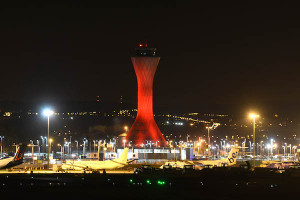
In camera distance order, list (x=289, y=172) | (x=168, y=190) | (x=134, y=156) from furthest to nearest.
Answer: (x=134, y=156)
(x=289, y=172)
(x=168, y=190)

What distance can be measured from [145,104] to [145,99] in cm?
105

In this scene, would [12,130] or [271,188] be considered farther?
[12,130]

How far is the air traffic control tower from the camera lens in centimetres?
12488

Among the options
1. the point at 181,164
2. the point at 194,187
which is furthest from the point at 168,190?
the point at 181,164

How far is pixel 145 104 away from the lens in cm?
12738

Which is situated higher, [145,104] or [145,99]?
[145,99]

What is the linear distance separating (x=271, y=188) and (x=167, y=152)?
3085 inches

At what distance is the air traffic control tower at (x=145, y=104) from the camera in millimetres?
124875

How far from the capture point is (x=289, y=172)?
69.9m

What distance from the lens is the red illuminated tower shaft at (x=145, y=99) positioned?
124875 millimetres

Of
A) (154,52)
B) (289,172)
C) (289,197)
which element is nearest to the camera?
(289,197)

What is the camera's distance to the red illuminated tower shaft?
124875 millimetres

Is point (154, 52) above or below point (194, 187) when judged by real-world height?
above

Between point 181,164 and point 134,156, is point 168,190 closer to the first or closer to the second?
point 181,164
